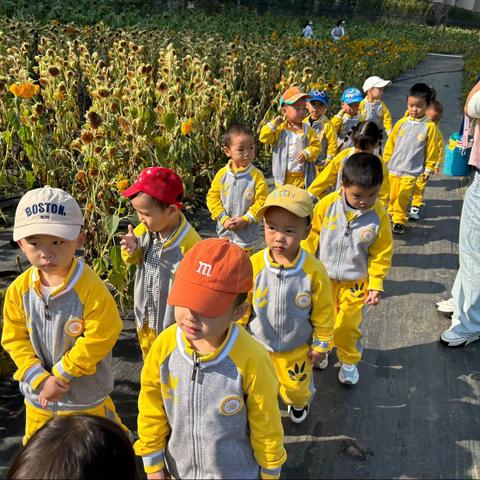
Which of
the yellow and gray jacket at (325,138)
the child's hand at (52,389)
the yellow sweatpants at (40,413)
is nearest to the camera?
the child's hand at (52,389)

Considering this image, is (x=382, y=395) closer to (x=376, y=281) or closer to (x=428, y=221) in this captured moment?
(x=376, y=281)

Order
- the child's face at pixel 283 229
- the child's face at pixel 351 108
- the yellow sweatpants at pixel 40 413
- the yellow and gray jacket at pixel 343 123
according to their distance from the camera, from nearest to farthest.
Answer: the yellow sweatpants at pixel 40 413 → the child's face at pixel 283 229 → the child's face at pixel 351 108 → the yellow and gray jacket at pixel 343 123

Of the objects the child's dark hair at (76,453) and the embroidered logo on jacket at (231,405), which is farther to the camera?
the embroidered logo on jacket at (231,405)

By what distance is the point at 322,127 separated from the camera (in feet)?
17.7

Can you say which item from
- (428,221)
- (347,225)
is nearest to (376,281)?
(347,225)

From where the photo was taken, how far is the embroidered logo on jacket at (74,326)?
1.97 m

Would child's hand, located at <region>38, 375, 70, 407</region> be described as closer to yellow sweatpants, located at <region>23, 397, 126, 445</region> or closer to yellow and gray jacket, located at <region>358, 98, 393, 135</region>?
yellow sweatpants, located at <region>23, 397, 126, 445</region>

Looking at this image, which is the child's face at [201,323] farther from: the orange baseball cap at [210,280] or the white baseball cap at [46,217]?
the white baseball cap at [46,217]

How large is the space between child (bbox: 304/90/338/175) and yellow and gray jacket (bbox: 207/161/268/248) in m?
1.66

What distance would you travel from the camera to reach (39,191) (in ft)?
6.19

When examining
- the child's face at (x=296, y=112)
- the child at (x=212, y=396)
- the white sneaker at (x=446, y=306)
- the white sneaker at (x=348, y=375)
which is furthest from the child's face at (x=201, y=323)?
the child's face at (x=296, y=112)

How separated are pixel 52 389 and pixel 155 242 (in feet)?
2.83

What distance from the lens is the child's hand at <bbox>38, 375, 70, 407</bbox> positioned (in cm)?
195

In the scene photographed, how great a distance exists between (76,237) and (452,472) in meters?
2.10
